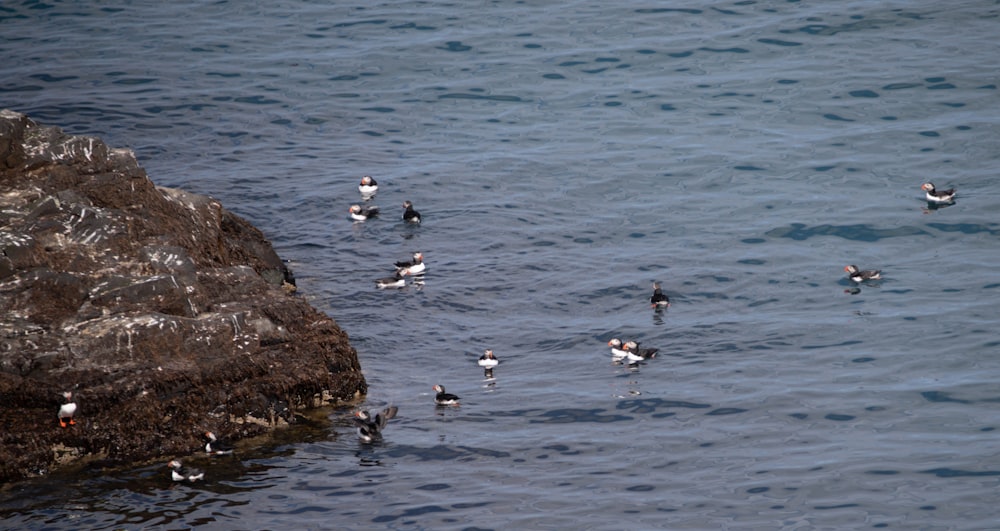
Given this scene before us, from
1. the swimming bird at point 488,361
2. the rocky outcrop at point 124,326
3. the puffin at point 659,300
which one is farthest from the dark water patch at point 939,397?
the rocky outcrop at point 124,326

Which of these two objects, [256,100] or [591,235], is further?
[256,100]

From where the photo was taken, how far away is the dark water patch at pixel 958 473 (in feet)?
49.4

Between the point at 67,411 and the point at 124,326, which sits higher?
the point at 124,326

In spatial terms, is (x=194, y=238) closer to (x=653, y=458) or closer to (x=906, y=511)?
(x=653, y=458)

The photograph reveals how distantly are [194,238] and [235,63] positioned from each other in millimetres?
21638

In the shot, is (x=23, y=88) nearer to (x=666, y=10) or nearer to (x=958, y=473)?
(x=666, y=10)

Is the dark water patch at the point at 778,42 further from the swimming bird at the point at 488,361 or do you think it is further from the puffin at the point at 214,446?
the puffin at the point at 214,446

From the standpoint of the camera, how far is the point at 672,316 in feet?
71.6

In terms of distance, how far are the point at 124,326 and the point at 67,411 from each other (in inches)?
57.4

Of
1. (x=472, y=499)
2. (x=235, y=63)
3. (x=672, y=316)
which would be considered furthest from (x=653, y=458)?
(x=235, y=63)

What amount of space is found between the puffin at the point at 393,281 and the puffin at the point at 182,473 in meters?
8.89

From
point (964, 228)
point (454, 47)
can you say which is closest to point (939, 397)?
point (964, 228)

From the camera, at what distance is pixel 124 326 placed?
15.3 m

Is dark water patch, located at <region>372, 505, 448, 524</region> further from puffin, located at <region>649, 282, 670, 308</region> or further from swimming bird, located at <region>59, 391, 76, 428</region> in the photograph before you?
puffin, located at <region>649, 282, 670, 308</region>
